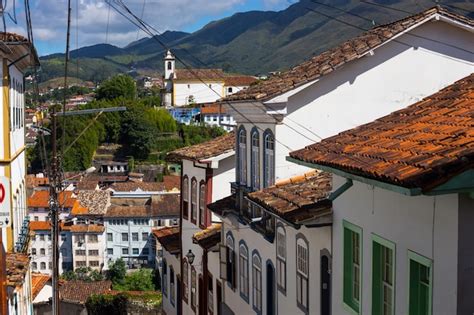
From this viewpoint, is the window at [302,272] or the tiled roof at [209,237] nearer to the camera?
the window at [302,272]

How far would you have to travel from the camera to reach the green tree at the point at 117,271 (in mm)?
69312

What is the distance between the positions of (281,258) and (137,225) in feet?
218

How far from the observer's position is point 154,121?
10100 cm

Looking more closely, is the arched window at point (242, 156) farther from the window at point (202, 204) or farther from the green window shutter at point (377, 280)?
the green window shutter at point (377, 280)

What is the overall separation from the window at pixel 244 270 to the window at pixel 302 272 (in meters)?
3.63

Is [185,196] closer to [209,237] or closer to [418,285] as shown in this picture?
[209,237]

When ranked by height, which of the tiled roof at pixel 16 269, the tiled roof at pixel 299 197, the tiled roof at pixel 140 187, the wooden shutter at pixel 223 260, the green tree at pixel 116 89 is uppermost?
the green tree at pixel 116 89

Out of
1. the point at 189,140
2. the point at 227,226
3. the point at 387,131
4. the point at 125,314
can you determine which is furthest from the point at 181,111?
the point at 387,131

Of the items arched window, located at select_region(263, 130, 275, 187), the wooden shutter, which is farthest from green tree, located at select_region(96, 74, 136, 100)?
arched window, located at select_region(263, 130, 275, 187)

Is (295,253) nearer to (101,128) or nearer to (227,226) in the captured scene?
(227,226)

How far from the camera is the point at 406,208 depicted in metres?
6.80

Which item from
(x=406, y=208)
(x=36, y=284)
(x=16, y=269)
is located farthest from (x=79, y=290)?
(x=406, y=208)

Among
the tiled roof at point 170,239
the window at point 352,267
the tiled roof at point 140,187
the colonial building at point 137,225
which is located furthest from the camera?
the tiled roof at point 140,187

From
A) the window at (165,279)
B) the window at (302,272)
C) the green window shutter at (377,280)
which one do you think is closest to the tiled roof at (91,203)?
the window at (165,279)
